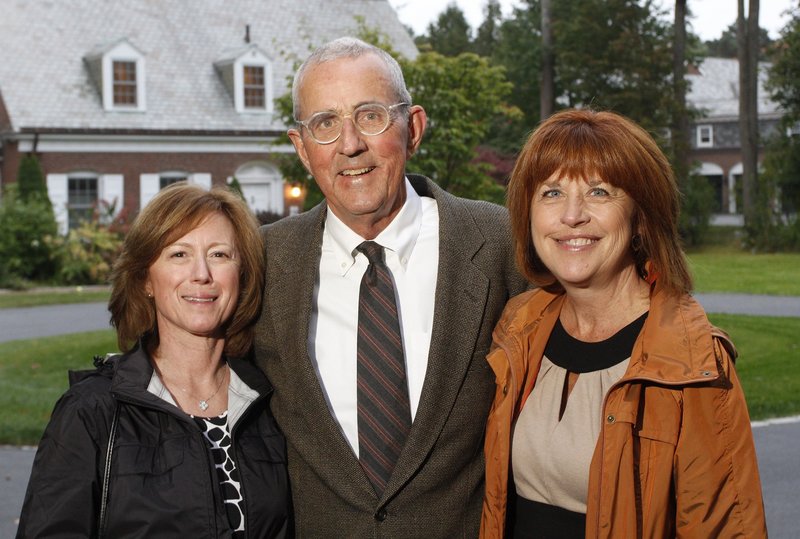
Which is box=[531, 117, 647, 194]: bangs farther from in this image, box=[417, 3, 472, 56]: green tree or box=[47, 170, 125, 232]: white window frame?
box=[417, 3, 472, 56]: green tree

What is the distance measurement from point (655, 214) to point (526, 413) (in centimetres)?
78

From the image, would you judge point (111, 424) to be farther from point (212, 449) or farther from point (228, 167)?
point (228, 167)

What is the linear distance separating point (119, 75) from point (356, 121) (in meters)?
26.0

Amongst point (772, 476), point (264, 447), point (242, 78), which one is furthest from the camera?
point (242, 78)

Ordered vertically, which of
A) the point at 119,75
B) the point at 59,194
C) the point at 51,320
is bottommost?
the point at 51,320

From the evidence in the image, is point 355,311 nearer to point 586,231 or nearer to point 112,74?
point 586,231

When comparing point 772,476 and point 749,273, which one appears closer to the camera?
point 772,476

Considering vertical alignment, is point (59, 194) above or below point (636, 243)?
above

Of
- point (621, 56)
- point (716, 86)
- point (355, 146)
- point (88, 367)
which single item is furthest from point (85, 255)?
point (716, 86)

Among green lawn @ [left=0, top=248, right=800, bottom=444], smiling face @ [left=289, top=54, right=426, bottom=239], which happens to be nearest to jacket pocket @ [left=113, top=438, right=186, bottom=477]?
smiling face @ [left=289, top=54, right=426, bottom=239]

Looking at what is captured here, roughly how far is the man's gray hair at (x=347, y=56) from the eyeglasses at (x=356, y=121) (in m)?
0.09

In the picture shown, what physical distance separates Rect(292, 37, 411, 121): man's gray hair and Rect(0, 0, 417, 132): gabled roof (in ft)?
73.8

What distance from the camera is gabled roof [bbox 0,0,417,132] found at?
27.3 metres

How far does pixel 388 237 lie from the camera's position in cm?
382
